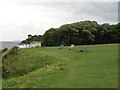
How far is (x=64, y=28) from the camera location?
4612 centimetres

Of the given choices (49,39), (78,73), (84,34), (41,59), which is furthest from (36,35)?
(78,73)

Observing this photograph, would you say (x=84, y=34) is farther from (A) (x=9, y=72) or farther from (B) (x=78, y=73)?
(B) (x=78, y=73)

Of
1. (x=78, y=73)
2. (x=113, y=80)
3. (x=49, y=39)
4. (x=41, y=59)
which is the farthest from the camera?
(x=49, y=39)

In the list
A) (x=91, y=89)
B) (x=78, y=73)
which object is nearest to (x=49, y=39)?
(x=78, y=73)

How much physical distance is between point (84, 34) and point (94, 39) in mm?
2739

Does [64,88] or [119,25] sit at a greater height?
[119,25]

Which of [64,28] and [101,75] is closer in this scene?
[101,75]

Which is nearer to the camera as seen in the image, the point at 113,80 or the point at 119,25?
the point at 113,80

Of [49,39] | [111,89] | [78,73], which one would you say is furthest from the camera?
[49,39]

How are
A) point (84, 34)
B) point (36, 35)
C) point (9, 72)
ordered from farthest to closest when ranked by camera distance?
point (36, 35) → point (84, 34) → point (9, 72)

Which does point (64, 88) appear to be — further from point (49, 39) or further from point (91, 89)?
point (49, 39)

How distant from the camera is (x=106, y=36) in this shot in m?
46.2

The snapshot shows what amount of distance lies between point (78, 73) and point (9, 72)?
7.78 meters

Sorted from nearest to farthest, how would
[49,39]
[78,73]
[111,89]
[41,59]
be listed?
1. [111,89]
2. [78,73]
3. [41,59]
4. [49,39]
